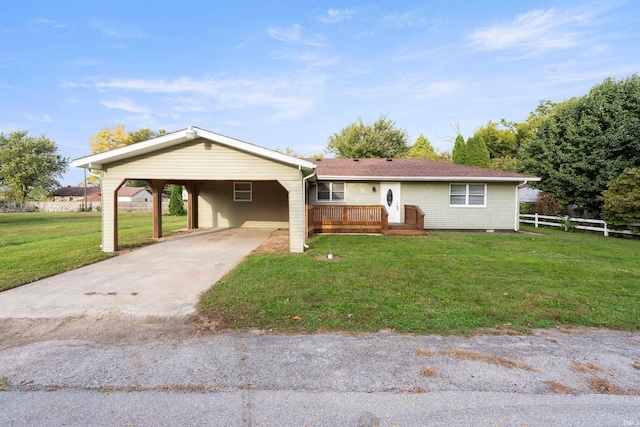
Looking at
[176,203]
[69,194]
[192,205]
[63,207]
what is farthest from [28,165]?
[192,205]

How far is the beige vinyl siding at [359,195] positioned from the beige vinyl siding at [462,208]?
125cm

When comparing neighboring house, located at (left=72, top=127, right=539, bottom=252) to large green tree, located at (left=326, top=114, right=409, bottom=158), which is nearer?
neighboring house, located at (left=72, top=127, right=539, bottom=252)

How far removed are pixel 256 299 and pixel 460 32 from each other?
14.5m

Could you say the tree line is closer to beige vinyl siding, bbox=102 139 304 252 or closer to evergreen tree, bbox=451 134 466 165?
evergreen tree, bbox=451 134 466 165

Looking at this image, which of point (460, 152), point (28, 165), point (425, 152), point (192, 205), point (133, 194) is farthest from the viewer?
point (133, 194)

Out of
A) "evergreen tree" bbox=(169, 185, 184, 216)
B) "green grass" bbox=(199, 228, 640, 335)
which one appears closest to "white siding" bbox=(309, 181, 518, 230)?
"green grass" bbox=(199, 228, 640, 335)

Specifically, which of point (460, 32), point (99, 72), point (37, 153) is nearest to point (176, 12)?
point (99, 72)

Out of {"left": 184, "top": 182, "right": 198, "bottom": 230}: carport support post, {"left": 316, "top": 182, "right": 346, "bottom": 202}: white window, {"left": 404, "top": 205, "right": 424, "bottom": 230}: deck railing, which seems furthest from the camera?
{"left": 184, "top": 182, "right": 198, "bottom": 230}: carport support post

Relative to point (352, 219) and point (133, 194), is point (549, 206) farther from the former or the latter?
point (133, 194)

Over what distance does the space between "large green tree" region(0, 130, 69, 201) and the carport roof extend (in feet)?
151

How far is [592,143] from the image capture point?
45.9ft

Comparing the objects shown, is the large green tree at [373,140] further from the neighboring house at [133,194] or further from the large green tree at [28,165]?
the large green tree at [28,165]

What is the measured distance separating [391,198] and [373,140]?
19.2 meters

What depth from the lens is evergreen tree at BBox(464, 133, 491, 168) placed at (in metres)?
24.0
